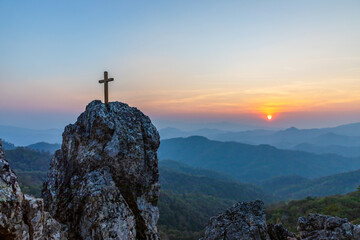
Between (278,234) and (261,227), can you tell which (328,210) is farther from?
(261,227)

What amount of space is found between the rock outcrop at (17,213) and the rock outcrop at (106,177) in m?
2.16

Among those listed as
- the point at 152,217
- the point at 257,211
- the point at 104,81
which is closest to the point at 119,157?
the point at 152,217

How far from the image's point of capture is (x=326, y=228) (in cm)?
1143

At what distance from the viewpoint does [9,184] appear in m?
6.65

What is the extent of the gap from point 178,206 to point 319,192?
12050cm

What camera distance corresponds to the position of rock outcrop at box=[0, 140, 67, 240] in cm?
622

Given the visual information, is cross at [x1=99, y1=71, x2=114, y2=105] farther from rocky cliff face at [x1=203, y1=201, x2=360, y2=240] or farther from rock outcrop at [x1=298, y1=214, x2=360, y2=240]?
rock outcrop at [x1=298, y1=214, x2=360, y2=240]

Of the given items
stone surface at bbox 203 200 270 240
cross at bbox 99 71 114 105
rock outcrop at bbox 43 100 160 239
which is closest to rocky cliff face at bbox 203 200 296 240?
stone surface at bbox 203 200 270 240

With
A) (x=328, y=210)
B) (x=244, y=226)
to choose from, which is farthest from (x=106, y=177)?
(x=328, y=210)

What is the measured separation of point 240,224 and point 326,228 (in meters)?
4.15

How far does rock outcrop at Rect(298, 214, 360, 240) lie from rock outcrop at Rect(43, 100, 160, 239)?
7726mm

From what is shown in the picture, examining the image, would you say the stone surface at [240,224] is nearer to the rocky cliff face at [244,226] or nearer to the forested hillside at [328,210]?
the rocky cliff face at [244,226]

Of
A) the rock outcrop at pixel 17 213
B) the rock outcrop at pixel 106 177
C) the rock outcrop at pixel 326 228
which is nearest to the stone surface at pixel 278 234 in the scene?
the rock outcrop at pixel 326 228

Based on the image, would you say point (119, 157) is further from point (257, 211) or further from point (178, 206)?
point (178, 206)
